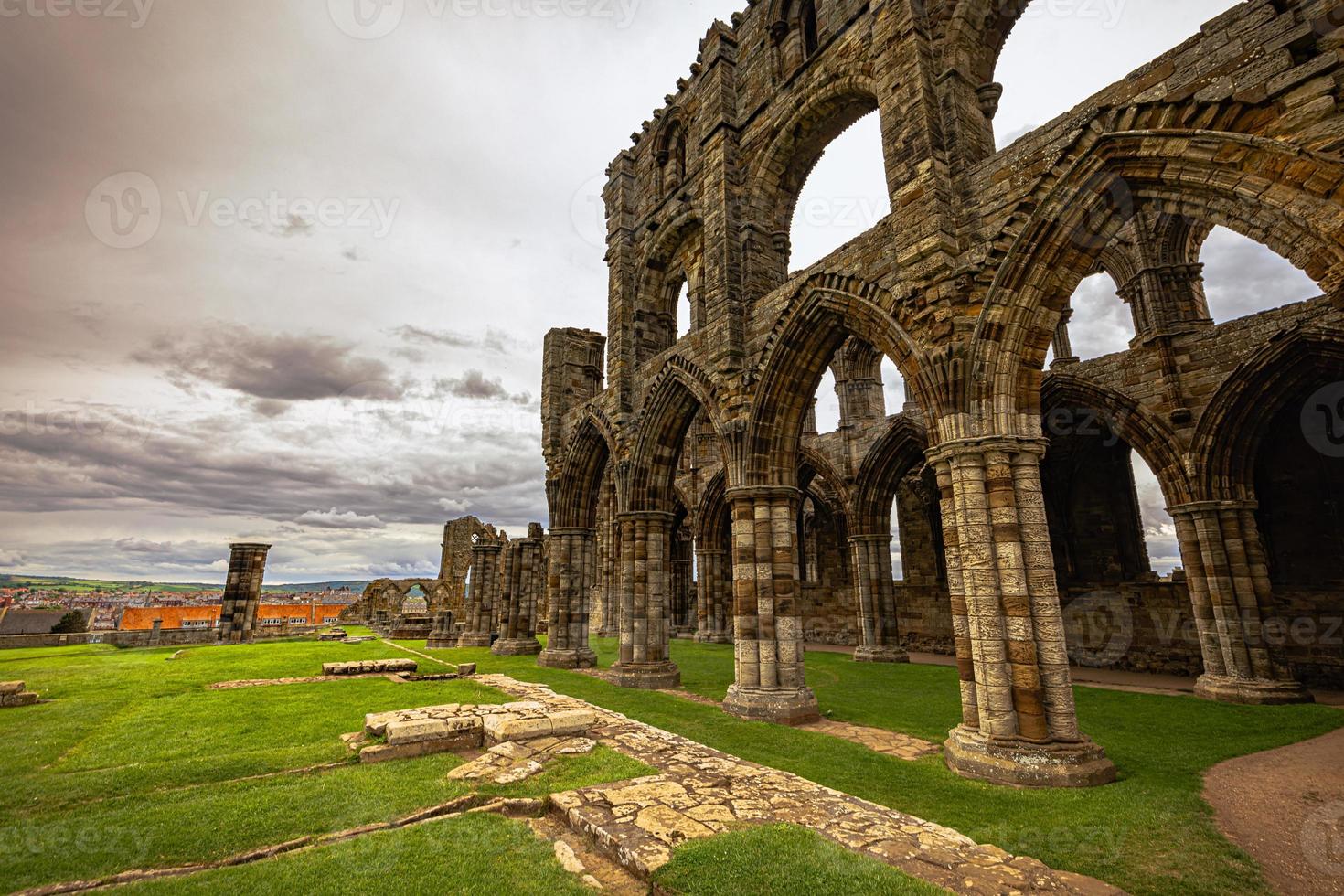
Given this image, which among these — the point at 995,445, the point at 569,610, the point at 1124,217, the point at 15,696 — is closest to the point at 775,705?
the point at 995,445

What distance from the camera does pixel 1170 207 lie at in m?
6.49

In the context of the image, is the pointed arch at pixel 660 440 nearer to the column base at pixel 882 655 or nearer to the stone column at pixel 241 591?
the column base at pixel 882 655

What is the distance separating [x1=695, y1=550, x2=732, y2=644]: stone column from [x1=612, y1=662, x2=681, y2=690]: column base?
1019 centimetres

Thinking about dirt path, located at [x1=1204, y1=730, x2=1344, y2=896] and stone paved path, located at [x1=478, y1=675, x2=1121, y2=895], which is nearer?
stone paved path, located at [x1=478, y1=675, x2=1121, y2=895]

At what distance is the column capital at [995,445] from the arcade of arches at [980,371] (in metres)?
0.05

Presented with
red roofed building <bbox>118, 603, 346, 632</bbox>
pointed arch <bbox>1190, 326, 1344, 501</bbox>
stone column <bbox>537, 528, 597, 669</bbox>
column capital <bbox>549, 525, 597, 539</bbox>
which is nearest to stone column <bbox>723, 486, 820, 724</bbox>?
stone column <bbox>537, 528, 597, 669</bbox>

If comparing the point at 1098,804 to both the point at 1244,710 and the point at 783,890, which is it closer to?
the point at 783,890

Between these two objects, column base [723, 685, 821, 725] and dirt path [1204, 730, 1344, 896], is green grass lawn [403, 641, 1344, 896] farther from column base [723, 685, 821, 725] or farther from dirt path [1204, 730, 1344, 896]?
column base [723, 685, 821, 725]

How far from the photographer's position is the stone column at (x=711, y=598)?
22.3 metres

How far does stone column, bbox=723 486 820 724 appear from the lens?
9094mm

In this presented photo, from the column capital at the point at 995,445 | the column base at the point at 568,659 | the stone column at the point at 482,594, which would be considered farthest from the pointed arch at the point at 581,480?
the column capital at the point at 995,445

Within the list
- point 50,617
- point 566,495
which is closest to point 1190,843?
point 566,495

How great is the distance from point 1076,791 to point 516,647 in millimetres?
14978

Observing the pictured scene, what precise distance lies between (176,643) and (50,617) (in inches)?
324
